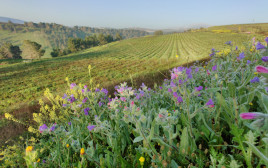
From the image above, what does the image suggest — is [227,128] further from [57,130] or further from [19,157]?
[19,157]

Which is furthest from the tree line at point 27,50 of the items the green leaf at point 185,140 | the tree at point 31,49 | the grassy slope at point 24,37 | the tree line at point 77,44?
the green leaf at point 185,140

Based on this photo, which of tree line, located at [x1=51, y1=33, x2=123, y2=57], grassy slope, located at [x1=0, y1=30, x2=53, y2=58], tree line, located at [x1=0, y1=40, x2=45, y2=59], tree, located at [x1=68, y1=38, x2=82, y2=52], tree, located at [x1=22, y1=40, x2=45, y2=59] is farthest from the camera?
grassy slope, located at [x1=0, y1=30, x2=53, y2=58]

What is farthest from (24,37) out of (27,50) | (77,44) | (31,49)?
(31,49)

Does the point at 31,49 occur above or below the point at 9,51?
above

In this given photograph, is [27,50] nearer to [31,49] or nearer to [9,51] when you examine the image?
[31,49]

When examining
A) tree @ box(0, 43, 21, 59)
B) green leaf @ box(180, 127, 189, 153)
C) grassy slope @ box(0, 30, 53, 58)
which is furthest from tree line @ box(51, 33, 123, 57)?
green leaf @ box(180, 127, 189, 153)

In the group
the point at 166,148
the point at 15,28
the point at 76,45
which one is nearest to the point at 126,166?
the point at 166,148

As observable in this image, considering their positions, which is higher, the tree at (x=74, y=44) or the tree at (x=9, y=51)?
the tree at (x=74, y=44)

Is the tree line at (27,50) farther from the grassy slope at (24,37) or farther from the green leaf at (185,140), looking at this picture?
the green leaf at (185,140)

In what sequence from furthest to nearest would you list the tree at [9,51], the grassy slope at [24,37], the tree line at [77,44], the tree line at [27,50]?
1. the grassy slope at [24,37]
2. the tree line at [77,44]
3. the tree at [9,51]
4. the tree line at [27,50]

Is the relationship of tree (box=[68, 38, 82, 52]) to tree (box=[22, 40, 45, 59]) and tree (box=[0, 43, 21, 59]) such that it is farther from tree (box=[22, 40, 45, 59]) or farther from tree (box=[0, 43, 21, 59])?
tree (box=[0, 43, 21, 59])

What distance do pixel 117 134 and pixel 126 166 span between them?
16.2 inches

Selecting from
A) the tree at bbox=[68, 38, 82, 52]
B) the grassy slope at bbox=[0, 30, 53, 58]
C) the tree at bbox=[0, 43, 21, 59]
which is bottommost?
the tree at bbox=[0, 43, 21, 59]

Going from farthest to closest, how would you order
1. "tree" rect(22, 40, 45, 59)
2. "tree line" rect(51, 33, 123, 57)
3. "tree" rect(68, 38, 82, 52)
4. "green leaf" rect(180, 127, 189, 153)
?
"tree" rect(68, 38, 82, 52) < "tree line" rect(51, 33, 123, 57) < "tree" rect(22, 40, 45, 59) < "green leaf" rect(180, 127, 189, 153)
